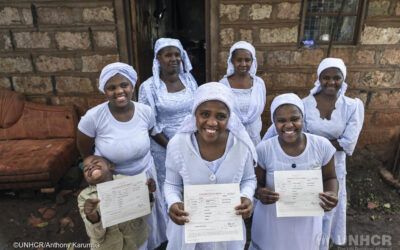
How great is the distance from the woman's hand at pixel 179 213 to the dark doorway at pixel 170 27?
3.18 m

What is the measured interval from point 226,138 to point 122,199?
0.90 m

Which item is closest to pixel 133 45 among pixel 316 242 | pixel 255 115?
pixel 255 115

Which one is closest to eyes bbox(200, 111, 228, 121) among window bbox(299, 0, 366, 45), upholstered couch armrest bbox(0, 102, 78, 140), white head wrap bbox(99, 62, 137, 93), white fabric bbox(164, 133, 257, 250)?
white fabric bbox(164, 133, 257, 250)

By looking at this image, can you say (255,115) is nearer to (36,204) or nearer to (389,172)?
(389,172)

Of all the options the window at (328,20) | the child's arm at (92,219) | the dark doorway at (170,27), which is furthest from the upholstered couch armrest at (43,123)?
the window at (328,20)

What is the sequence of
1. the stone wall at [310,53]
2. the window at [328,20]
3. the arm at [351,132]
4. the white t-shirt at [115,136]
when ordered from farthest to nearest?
the window at [328,20], the stone wall at [310,53], the arm at [351,132], the white t-shirt at [115,136]

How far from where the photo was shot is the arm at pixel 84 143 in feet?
7.13

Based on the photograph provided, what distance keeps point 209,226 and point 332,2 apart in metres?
3.89

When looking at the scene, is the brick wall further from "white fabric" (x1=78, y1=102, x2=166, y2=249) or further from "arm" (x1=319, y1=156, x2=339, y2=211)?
"arm" (x1=319, y1=156, x2=339, y2=211)

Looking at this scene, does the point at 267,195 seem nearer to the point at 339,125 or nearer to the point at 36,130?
the point at 339,125

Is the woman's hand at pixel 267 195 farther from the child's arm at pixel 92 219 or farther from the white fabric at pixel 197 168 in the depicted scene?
the child's arm at pixel 92 219

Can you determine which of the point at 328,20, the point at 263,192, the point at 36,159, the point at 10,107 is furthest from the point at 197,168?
the point at 10,107

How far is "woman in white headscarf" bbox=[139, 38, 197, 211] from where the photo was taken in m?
2.77

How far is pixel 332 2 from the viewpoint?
12.7ft
